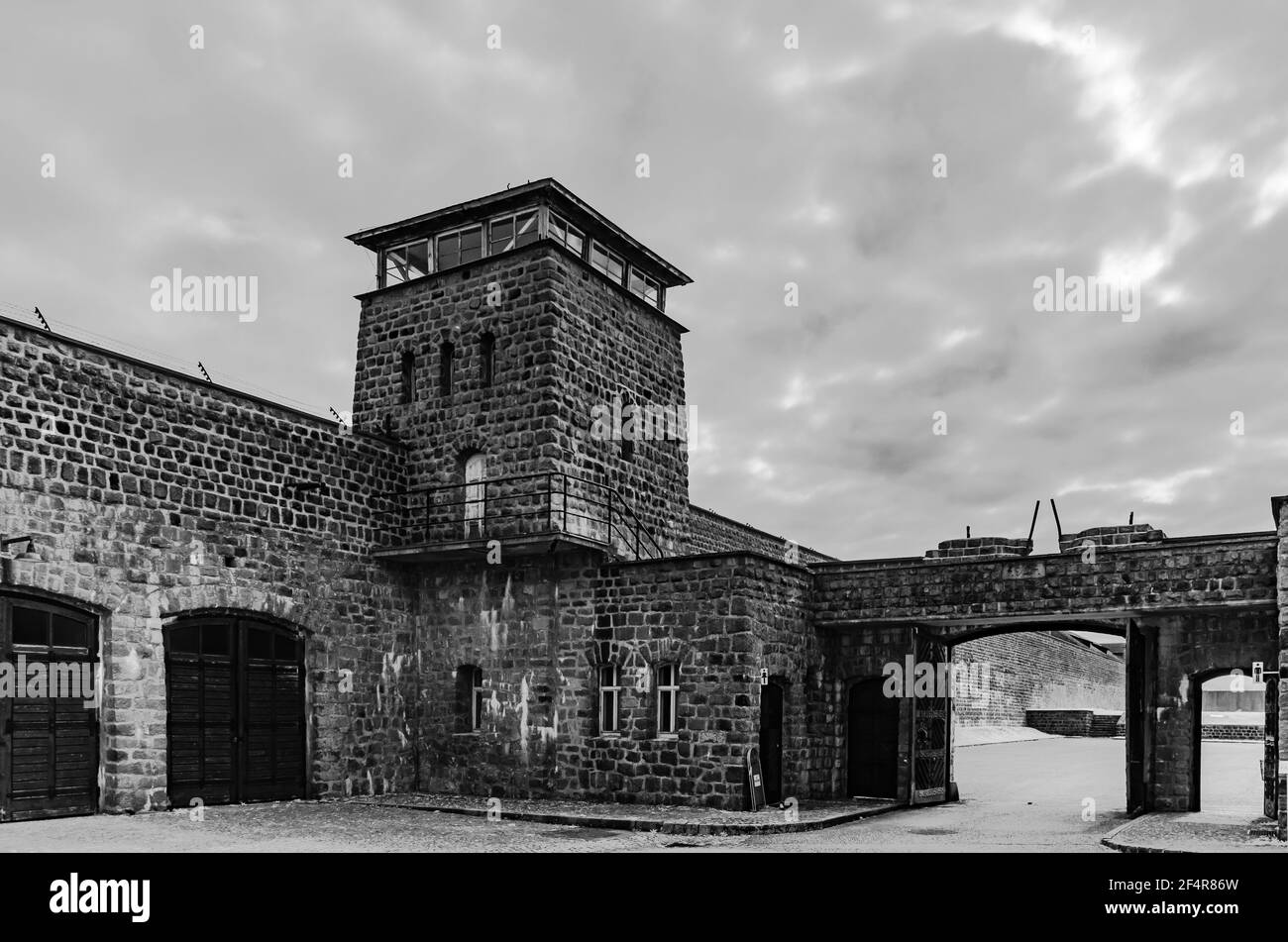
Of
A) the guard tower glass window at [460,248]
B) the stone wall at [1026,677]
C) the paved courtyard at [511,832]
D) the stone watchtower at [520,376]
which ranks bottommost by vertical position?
the stone wall at [1026,677]

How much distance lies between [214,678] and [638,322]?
9.85m

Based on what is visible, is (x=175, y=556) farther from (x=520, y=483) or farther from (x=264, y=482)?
(x=520, y=483)

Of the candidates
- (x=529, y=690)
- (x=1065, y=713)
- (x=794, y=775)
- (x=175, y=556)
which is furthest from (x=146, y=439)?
(x=1065, y=713)

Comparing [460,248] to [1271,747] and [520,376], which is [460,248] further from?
[1271,747]

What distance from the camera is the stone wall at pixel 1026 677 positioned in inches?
1517

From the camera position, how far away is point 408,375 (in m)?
21.1

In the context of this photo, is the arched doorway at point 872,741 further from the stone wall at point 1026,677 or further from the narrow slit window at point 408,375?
the stone wall at point 1026,677

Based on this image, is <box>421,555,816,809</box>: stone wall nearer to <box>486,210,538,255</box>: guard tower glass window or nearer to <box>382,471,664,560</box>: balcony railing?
<box>382,471,664,560</box>: balcony railing

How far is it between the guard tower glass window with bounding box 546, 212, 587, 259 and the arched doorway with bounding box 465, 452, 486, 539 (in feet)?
13.0

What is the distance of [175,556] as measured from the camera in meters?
16.0

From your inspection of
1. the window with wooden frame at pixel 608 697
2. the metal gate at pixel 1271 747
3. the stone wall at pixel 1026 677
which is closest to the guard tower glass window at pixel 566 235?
the window with wooden frame at pixel 608 697

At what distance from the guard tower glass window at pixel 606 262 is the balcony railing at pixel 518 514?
417cm

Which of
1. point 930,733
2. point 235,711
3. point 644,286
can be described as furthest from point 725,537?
point 235,711

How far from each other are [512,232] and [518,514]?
16.6ft
